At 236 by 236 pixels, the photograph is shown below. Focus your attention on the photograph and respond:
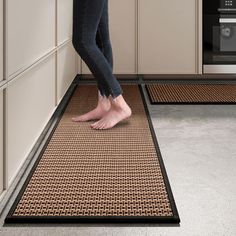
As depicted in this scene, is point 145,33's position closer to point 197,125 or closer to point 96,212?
point 197,125

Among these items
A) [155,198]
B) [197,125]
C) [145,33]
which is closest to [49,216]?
[155,198]

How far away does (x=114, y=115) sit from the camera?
2.24m

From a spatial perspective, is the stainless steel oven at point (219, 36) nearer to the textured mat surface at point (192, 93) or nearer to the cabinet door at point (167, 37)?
the cabinet door at point (167, 37)

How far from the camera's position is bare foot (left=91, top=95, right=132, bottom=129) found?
2.20 metres

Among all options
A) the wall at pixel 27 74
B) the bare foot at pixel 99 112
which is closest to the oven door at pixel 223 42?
the wall at pixel 27 74

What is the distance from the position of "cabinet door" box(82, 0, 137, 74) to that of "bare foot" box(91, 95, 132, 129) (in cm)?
177

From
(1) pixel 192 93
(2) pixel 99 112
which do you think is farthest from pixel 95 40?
(1) pixel 192 93

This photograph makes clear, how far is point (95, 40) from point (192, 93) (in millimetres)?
1217

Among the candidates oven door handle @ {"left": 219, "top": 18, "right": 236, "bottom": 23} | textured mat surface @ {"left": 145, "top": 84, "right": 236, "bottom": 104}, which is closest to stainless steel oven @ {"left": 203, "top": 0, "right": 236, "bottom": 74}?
oven door handle @ {"left": 219, "top": 18, "right": 236, "bottom": 23}

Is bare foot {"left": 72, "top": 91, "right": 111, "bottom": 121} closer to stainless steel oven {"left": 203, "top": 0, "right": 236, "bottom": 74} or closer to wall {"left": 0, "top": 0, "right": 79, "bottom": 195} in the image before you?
wall {"left": 0, "top": 0, "right": 79, "bottom": 195}

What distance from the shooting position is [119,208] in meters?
1.25

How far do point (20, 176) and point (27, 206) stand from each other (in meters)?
0.29

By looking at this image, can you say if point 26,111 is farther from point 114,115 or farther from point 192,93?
point 192,93

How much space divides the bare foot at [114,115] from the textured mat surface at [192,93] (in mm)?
653
